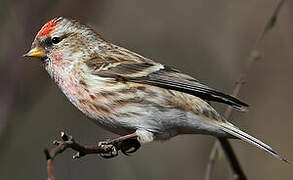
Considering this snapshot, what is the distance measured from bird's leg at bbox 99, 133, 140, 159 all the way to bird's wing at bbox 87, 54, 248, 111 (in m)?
0.53

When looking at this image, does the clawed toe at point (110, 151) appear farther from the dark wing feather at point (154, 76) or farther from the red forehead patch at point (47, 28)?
the red forehead patch at point (47, 28)

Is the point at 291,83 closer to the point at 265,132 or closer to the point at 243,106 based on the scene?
the point at 265,132

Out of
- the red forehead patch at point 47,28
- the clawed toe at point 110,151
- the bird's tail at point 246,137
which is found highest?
the red forehead patch at point 47,28

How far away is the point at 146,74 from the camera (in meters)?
5.92

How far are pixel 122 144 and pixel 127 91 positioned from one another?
1.55 ft

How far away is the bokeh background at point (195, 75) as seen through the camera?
311 inches

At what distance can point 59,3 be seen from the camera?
296 inches

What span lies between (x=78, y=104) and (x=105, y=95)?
24 cm

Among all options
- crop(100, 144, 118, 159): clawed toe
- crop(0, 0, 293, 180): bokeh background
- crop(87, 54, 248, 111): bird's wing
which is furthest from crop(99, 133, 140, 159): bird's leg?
crop(0, 0, 293, 180): bokeh background

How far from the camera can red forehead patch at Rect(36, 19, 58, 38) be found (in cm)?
588

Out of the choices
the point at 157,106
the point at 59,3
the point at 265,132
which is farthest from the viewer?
the point at 265,132

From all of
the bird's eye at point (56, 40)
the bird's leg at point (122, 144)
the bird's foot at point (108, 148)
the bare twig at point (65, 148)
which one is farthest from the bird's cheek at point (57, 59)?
the bare twig at point (65, 148)

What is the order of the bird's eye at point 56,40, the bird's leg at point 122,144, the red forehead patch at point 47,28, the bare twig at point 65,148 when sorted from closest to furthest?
the bare twig at point 65,148 < the bird's leg at point 122,144 < the red forehead patch at point 47,28 < the bird's eye at point 56,40

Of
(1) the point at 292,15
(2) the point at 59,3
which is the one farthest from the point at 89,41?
(1) the point at 292,15
